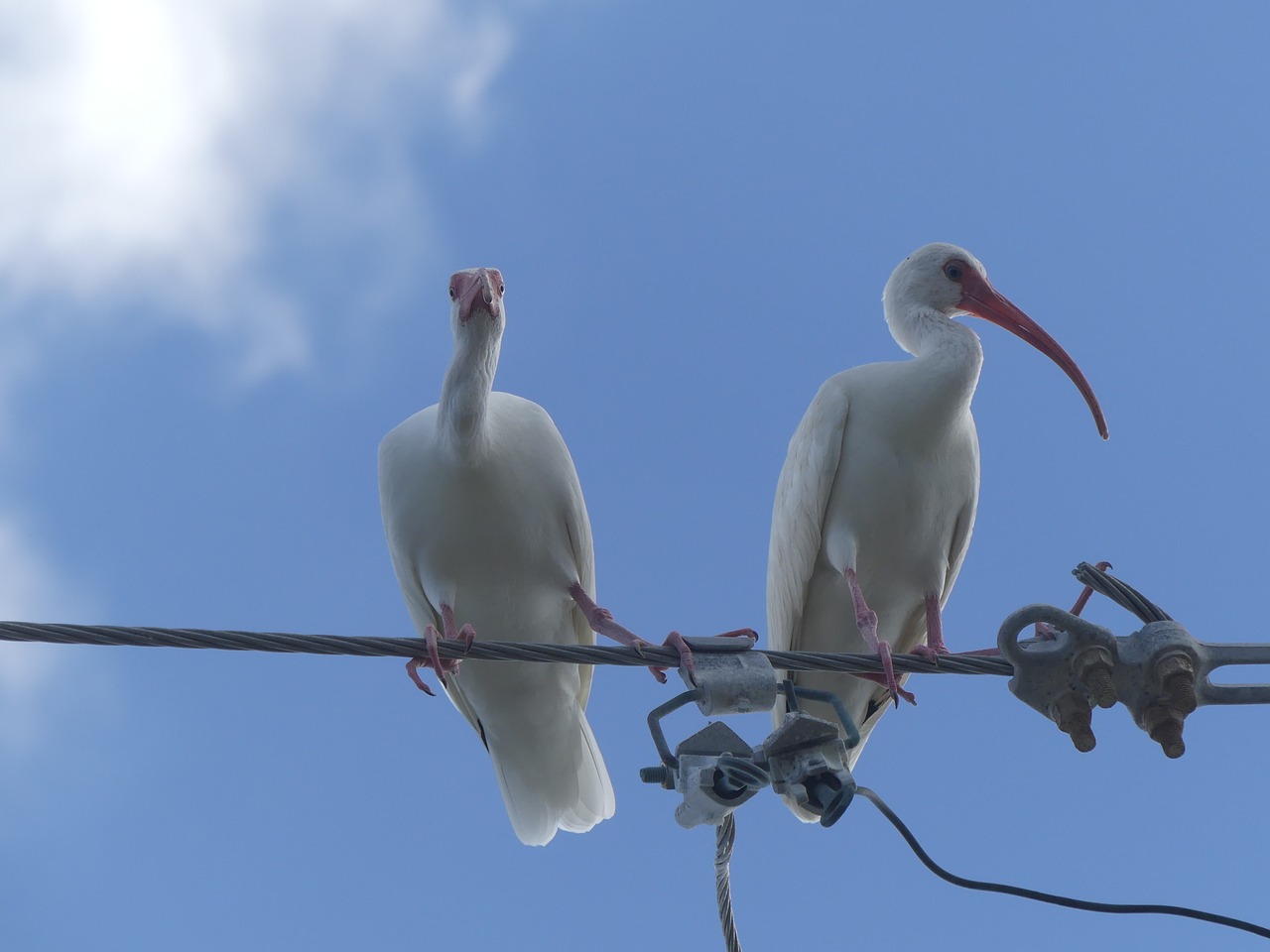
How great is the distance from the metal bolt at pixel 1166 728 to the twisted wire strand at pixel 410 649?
43 cm

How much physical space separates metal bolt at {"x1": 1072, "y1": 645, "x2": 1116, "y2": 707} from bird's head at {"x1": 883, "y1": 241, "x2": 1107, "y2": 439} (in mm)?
5021

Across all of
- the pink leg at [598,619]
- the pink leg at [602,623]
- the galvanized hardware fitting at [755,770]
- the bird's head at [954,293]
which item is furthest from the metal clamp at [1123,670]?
the bird's head at [954,293]

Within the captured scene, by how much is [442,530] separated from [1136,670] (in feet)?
13.3

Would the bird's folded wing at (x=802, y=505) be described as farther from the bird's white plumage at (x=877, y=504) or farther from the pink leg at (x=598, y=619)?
the pink leg at (x=598, y=619)

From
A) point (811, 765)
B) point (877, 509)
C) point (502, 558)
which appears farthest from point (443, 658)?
point (811, 765)

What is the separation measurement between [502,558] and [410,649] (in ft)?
10.0

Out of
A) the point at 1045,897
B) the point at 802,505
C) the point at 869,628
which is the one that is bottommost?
the point at 1045,897

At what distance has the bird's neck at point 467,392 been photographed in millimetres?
7562

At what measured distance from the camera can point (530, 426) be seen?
8094 mm

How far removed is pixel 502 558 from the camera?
7.88 m

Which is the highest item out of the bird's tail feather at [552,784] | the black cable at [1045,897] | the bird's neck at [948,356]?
the bird's neck at [948,356]

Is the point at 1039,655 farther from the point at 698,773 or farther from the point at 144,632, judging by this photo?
the point at 144,632

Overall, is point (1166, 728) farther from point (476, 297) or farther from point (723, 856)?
point (476, 297)

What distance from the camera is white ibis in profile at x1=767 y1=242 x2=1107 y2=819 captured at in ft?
27.5
